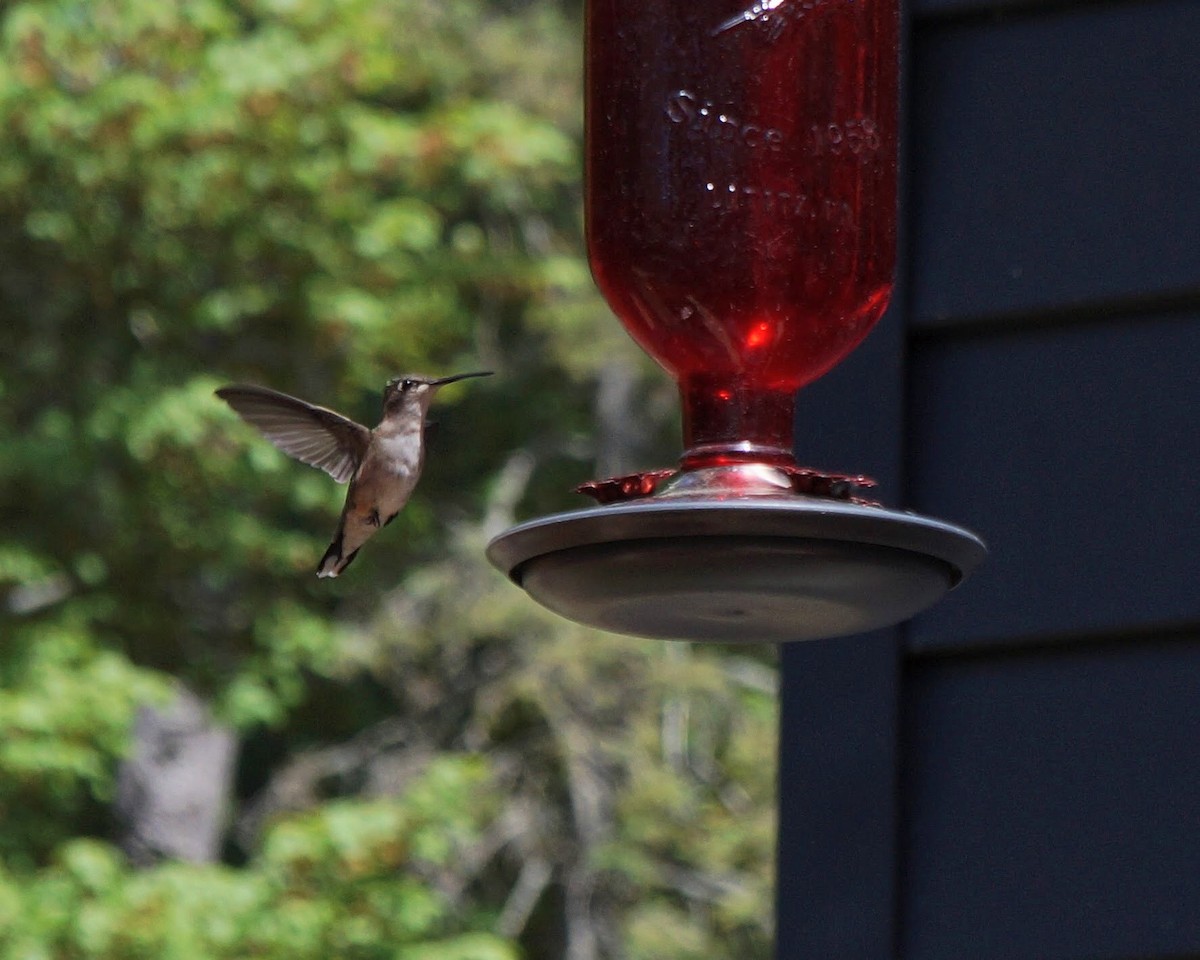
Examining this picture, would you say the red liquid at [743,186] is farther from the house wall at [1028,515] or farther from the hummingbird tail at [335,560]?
the hummingbird tail at [335,560]

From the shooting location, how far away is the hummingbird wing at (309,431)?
10.6ft

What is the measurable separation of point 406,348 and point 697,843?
319 centimetres

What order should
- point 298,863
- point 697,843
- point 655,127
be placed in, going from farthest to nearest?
1. point 697,843
2. point 298,863
3. point 655,127

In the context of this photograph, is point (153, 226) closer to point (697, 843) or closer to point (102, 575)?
point (102, 575)

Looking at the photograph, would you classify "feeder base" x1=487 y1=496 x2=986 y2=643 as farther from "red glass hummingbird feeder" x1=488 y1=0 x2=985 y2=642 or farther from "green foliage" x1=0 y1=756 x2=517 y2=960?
"green foliage" x1=0 y1=756 x2=517 y2=960

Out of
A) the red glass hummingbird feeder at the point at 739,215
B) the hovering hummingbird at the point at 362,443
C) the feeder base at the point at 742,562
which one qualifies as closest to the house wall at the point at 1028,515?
→ the red glass hummingbird feeder at the point at 739,215

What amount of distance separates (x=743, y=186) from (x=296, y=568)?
748cm

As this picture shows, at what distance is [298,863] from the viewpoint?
8211 mm

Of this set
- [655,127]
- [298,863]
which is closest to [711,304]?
[655,127]

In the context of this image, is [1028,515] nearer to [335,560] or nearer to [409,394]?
[409,394]

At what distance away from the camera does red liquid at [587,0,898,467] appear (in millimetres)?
1936

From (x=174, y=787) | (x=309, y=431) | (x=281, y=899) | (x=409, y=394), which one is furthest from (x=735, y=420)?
(x=174, y=787)

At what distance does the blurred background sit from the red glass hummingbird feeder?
20.3 feet

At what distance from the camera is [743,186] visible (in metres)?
1.94
